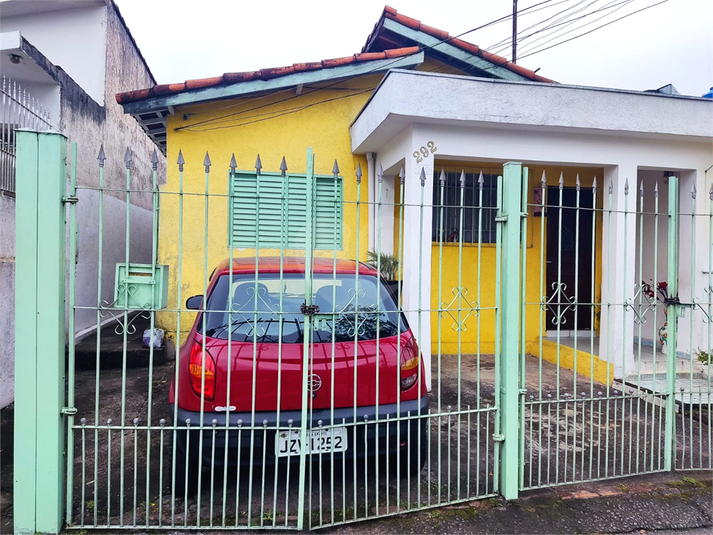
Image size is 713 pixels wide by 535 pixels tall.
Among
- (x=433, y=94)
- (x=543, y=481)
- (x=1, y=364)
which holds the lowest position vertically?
(x=543, y=481)

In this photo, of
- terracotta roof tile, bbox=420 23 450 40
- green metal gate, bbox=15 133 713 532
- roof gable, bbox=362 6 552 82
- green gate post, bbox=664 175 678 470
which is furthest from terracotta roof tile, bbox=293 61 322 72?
green gate post, bbox=664 175 678 470

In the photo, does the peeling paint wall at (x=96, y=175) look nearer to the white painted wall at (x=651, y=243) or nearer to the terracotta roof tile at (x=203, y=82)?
the terracotta roof tile at (x=203, y=82)

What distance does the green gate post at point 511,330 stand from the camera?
2.92 metres

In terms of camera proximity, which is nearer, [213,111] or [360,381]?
[360,381]

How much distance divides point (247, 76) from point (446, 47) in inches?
116

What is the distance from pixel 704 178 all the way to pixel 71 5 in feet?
37.0

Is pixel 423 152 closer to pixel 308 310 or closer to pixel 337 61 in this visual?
pixel 337 61

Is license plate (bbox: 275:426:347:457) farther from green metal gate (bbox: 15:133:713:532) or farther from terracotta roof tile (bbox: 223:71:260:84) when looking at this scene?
terracotta roof tile (bbox: 223:71:260:84)

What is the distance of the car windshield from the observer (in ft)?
9.02

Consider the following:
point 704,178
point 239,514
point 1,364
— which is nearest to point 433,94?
point 704,178

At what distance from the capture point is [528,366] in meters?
6.43

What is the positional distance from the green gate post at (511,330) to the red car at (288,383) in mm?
551

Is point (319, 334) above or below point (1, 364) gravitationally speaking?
above

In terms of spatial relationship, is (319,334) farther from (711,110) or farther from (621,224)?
(711,110)
